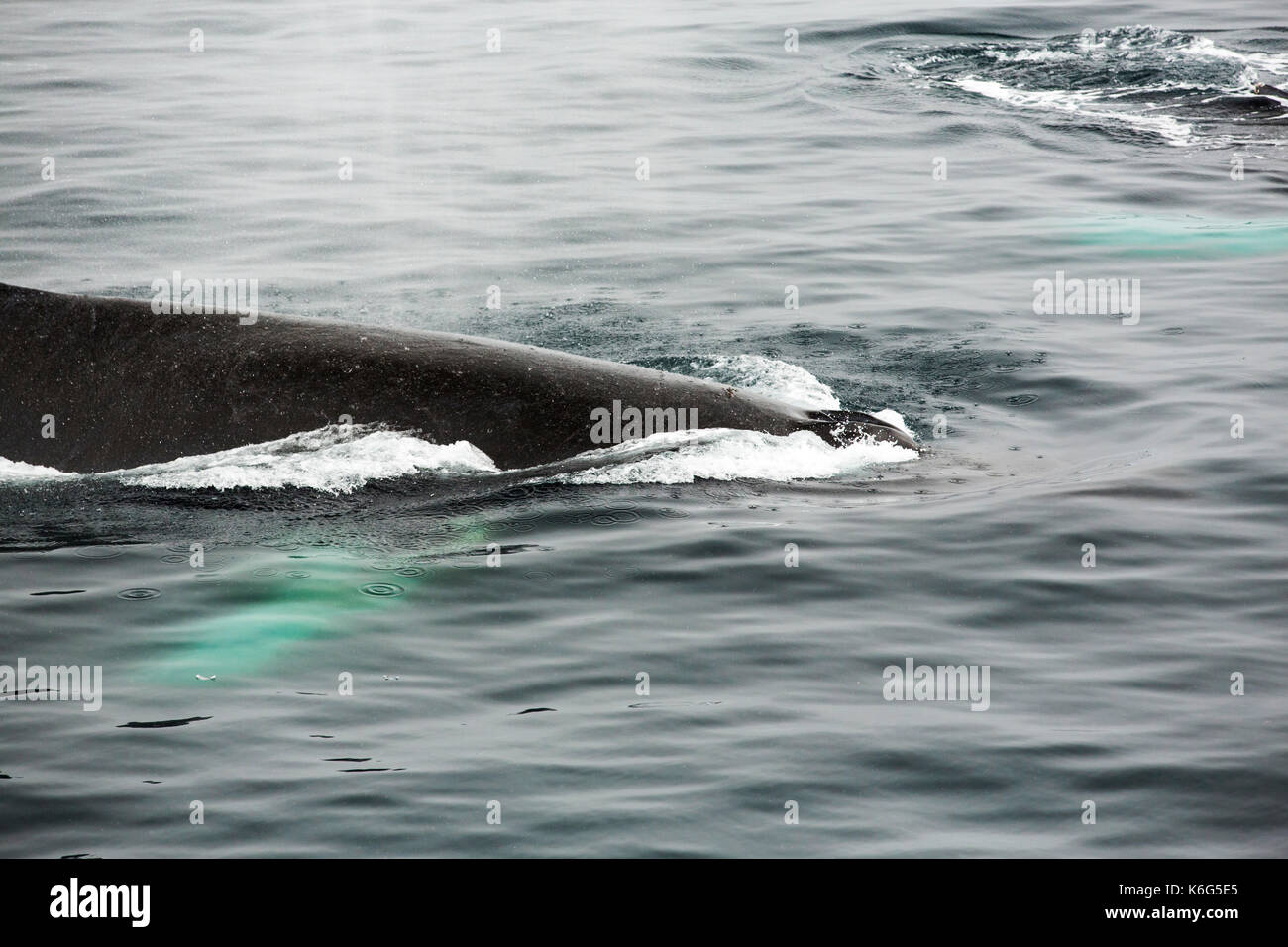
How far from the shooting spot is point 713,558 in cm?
975

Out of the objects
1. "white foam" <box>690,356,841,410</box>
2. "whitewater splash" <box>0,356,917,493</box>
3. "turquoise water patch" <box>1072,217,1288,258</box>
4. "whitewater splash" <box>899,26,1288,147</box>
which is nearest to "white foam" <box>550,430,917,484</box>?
"whitewater splash" <box>0,356,917,493</box>

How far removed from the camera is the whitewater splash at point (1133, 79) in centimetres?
2595

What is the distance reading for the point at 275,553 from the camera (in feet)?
31.6

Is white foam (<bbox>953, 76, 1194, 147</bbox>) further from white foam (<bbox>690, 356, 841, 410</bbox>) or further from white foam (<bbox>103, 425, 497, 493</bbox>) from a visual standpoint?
white foam (<bbox>103, 425, 497, 493</bbox>)

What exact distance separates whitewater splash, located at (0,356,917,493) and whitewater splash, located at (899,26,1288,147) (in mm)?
15964

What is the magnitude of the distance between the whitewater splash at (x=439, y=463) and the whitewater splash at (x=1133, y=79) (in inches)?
628

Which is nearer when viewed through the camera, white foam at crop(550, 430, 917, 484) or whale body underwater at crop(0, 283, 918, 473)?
whale body underwater at crop(0, 283, 918, 473)

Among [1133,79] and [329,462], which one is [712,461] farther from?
[1133,79]

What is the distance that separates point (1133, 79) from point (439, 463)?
72.9 feet

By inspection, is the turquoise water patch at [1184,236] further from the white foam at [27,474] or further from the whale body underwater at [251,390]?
the white foam at [27,474]

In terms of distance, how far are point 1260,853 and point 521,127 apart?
22.9 m

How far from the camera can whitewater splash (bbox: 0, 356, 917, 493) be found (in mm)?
10336
